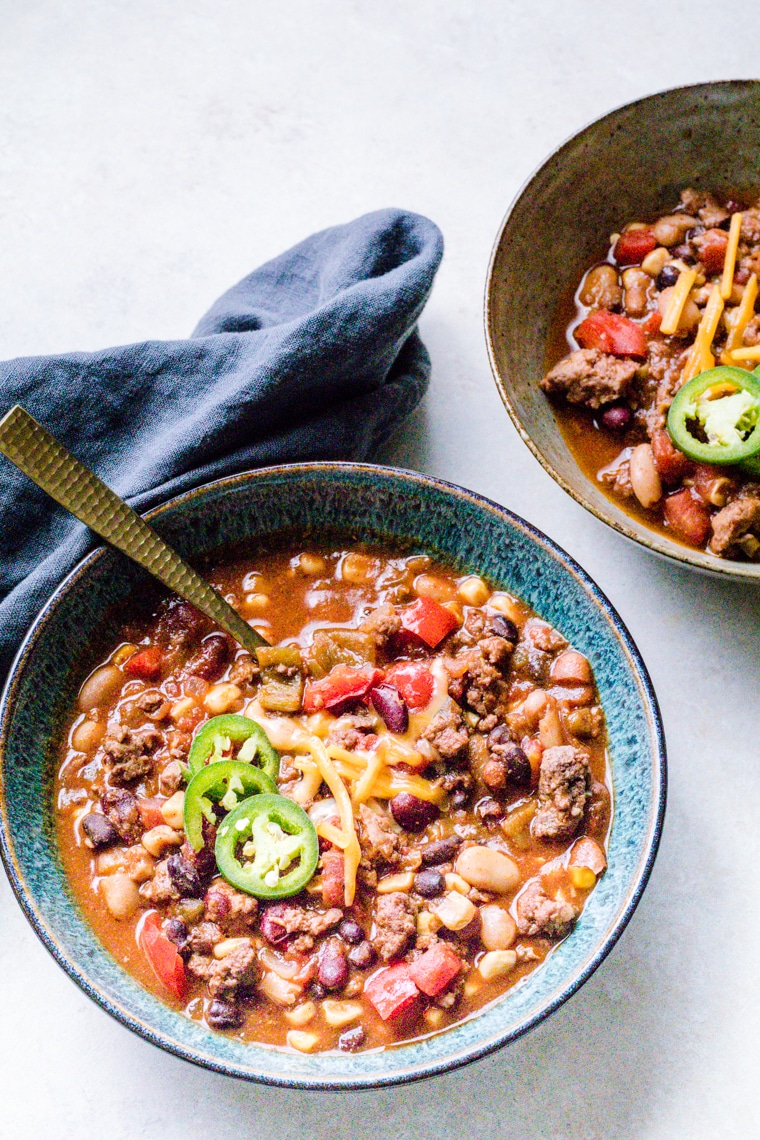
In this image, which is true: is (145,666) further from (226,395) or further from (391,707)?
(226,395)

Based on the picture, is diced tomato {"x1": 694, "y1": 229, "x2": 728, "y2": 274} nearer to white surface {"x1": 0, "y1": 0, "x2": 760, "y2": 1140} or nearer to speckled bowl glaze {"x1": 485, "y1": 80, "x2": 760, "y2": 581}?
speckled bowl glaze {"x1": 485, "y1": 80, "x2": 760, "y2": 581}

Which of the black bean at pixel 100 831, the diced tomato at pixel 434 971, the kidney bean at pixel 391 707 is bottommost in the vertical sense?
the diced tomato at pixel 434 971

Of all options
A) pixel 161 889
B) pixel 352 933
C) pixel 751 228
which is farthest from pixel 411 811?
pixel 751 228

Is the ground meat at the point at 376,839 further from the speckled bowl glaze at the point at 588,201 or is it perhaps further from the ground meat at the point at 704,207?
the ground meat at the point at 704,207

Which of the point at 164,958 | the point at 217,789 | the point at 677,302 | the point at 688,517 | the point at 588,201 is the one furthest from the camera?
the point at 588,201

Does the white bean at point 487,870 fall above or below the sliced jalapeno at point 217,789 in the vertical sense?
below

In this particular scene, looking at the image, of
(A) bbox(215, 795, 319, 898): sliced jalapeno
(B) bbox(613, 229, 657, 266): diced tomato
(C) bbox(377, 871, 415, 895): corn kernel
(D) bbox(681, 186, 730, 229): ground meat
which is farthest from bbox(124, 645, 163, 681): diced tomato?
(D) bbox(681, 186, 730, 229): ground meat

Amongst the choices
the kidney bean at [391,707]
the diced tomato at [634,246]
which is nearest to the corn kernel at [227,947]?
the kidney bean at [391,707]
